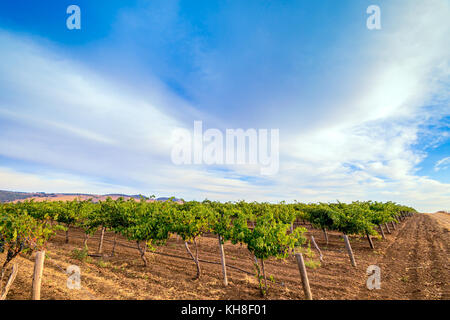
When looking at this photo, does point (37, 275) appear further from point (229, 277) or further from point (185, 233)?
point (229, 277)

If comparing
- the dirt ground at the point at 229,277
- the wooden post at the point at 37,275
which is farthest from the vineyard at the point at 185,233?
the dirt ground at the point at 229,277

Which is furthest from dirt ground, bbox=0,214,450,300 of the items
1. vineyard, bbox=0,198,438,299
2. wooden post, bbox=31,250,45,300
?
wooden post, bbox=31,250,45,300

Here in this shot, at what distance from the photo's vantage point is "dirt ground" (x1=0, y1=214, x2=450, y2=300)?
8.95m

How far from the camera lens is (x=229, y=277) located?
11.4 metres

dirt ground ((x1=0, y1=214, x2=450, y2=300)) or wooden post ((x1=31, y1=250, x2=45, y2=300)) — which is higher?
wooden post ((x1=31, y1=250, x2=45, y2=300))

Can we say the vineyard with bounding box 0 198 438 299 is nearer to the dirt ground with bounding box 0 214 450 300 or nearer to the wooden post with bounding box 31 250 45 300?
the wooden post with bounding box 31 250 45 300

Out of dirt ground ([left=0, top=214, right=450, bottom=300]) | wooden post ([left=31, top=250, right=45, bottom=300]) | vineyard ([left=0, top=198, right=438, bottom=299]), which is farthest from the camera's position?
dirt ground ([left=0, top=214, right=450, bottom=300])

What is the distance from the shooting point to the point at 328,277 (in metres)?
11.6

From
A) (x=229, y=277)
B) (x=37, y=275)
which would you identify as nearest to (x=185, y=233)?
(x=229, y=277)

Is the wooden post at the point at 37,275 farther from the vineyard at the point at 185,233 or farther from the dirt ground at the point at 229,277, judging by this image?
the dirt ground at the point at 229,277

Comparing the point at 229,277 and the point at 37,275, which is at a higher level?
A: the point at 37,275
